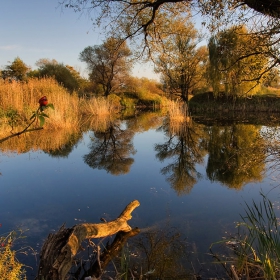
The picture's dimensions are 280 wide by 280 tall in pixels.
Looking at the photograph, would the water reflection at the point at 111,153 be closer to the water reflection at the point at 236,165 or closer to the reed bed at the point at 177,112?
the water reflection at the point at 236,165

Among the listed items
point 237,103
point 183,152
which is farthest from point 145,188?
point 237,103

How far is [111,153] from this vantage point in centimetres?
805

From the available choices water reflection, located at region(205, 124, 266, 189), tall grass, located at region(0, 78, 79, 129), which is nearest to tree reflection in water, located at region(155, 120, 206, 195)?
water reflection, located at region(205, 124, 266, 189)

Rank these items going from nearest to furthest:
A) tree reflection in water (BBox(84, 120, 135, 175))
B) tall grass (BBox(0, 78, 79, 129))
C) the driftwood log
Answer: the driftwood log, tree reflection in water (BBox(84, 120, 135, 175)), tall grass (BBox(0, 78, 79, 129))

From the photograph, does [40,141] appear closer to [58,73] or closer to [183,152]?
[183,152]

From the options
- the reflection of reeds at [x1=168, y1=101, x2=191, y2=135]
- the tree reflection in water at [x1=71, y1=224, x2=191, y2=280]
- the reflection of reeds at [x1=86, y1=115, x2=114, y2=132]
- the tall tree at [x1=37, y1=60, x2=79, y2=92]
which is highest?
the tall tree at [x1=37, y1=60, x2=79, y2=92]

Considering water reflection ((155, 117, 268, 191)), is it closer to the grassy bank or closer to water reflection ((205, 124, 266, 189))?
water reflection ((205, 124, 266, 189))

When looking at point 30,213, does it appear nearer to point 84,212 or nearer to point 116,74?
point 84,212

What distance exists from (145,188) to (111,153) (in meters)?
3.36

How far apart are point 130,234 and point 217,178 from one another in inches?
117

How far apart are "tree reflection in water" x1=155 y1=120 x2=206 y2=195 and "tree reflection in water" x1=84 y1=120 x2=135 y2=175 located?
3.39ft

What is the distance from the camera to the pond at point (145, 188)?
3.14 m

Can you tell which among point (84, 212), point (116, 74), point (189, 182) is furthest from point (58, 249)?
point (116, 74)

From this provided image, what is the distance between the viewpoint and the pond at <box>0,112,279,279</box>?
3139mm
